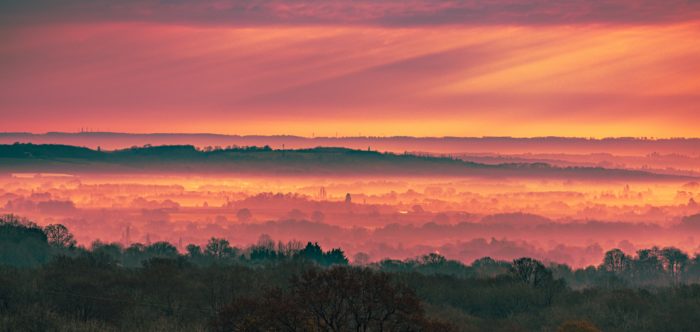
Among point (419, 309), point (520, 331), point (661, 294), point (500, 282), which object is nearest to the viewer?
point (419, 309)

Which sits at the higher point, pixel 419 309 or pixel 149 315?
pixel 419 309

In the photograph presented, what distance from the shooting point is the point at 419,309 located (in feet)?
277

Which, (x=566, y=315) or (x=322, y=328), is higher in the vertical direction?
(x=322, y=328)

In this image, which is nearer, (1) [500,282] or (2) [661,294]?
(2) [661,294]

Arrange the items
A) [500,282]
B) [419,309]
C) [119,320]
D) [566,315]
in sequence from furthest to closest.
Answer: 1. [500,282]
2. [566,315]
3. [119,320]
4. [419,309]

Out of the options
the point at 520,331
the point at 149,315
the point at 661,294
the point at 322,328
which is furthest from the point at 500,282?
the point at 322,328

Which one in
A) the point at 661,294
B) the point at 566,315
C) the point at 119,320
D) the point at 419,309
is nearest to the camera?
the point at 419,309

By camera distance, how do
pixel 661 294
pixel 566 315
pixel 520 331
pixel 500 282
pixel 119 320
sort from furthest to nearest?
pixel 500 282 → pixel 661 294 → pixel 566 315 → pixel 520 331 → pixel 119 320

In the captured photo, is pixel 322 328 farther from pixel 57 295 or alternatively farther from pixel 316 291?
pixel 57 295

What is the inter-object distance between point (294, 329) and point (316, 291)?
3.66 meters

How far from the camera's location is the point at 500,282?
7869 inches

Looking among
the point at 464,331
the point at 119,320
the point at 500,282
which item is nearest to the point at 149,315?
the point at 119,320

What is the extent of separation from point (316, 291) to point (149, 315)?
61520 millimetres

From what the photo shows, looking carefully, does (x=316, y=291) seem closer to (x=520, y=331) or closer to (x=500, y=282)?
(x=520, y=331)
